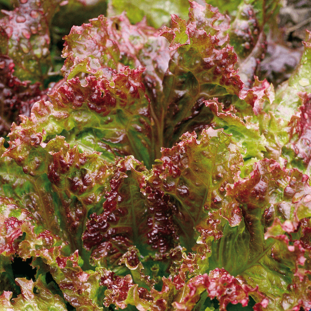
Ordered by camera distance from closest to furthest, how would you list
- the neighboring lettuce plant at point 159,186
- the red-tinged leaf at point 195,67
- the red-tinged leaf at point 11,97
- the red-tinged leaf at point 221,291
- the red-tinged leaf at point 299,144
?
1. the red-tinged leaf at point 221,291
2. the neighboring lettuce plant at point 159,186
3. the red-tinged leaf at point 195,67
4. the red-tinged leaf at point 299,144
5. the red-tinged leaf at point 11,97

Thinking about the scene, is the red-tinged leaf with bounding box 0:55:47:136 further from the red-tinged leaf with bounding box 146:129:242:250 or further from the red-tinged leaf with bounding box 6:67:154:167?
the red-tinged leaf with bounding box 146:129:242:250

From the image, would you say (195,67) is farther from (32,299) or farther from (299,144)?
(32,299)

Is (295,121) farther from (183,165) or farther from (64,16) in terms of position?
(64,16)

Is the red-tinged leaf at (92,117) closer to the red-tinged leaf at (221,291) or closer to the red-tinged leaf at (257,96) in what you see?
the red-tinged leaf at (257,96)

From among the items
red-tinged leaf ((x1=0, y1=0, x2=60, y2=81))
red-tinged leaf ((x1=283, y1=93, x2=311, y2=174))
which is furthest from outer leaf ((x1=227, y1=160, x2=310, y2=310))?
red-tinged leaf ((x1=0, y1=0, x2=60, y2=81))

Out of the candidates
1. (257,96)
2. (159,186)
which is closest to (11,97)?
(159,186)

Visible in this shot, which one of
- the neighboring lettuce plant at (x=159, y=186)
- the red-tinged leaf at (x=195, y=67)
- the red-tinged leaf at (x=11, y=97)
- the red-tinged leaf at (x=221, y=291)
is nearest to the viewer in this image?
the red-tinged leaf at (x=221, y=291)

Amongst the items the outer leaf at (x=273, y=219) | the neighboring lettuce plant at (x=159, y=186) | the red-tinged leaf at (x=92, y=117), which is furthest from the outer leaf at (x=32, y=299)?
the outer leaf at (x=273, y=219)

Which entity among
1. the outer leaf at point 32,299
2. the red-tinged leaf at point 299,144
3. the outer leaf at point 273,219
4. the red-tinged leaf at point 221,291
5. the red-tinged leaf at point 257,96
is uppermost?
the red-tinged leaf at point 257,96
